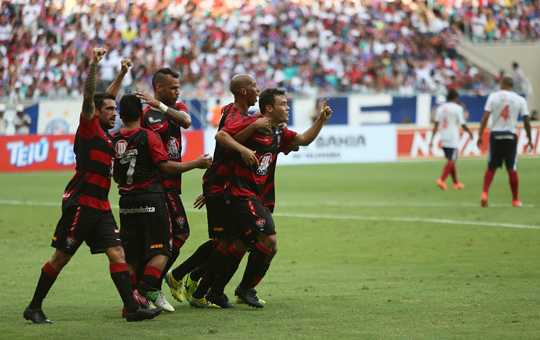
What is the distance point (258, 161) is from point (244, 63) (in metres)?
30.6

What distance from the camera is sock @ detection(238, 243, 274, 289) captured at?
9.45m

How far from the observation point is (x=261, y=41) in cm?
4084

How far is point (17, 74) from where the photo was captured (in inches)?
1375

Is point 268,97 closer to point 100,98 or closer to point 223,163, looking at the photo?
point 223,163

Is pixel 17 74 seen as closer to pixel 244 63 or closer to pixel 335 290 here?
pixel 244 63

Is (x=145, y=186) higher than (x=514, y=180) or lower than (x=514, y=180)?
higher

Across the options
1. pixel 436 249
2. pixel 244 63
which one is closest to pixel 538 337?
pixel 436 249

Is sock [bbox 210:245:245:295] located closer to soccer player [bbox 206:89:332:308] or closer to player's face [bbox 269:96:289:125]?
soccer player [bbox 206:89:332:308]

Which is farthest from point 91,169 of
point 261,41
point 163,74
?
point 261,41

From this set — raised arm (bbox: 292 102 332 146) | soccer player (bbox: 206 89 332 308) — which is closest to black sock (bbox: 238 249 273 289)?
soccer player (bbox: 206 89 332 308)

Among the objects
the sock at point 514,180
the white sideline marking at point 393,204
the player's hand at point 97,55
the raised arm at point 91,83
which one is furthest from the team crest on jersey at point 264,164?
the white sideline marking at point 393,204

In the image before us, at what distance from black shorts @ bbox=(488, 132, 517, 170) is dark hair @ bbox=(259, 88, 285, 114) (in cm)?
1049

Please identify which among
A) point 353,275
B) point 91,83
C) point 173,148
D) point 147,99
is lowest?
point 353,275

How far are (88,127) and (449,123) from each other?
16.9m
